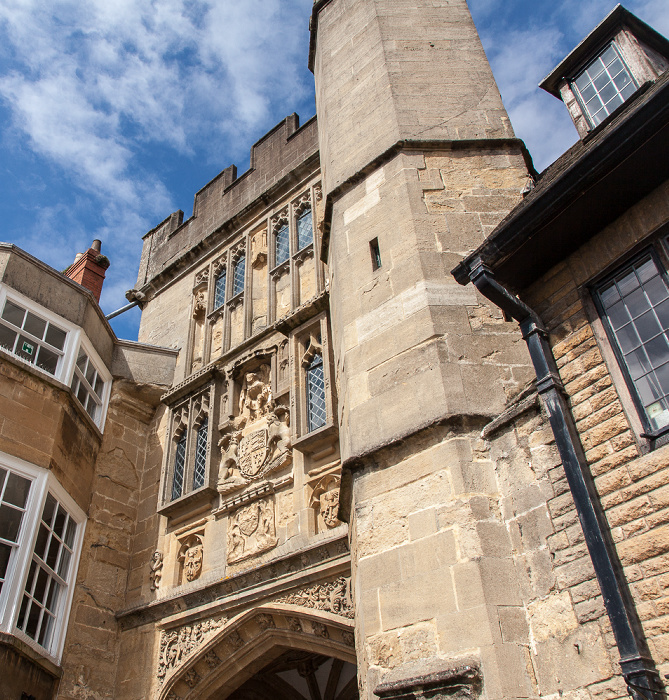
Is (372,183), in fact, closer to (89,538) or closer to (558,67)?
(558,67)

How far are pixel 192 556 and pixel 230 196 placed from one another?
6178mm

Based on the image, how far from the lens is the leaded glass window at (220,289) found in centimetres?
1041

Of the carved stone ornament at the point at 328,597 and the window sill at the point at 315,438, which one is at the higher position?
the window sill at the point at 315,438

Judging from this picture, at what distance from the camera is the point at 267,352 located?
8.56 metres

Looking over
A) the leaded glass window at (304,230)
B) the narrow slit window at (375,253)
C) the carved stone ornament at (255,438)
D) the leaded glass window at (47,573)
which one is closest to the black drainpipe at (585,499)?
the narrow slit window at (375,253)

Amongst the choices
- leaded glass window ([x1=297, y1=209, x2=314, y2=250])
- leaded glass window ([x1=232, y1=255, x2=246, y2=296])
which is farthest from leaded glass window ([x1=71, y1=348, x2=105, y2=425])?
leaded glass window ([x1=297, y1=209, x2=314, y2=250])

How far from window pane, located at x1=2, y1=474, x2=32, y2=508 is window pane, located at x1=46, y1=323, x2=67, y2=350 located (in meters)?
1.92

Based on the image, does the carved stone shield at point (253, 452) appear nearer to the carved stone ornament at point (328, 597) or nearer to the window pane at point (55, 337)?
the carved stone ornament at point (328, 597)

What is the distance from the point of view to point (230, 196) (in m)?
11.5

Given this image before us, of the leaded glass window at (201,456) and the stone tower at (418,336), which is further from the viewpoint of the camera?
the leaded glass window at (201,456)

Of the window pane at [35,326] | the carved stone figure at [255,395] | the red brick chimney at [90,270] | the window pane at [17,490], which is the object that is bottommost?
the window pane at [17,490]

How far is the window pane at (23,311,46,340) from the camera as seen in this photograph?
27.4 ft

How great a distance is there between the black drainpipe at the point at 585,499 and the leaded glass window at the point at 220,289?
6084 mm

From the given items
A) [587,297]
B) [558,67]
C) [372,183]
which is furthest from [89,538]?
[558,67]
